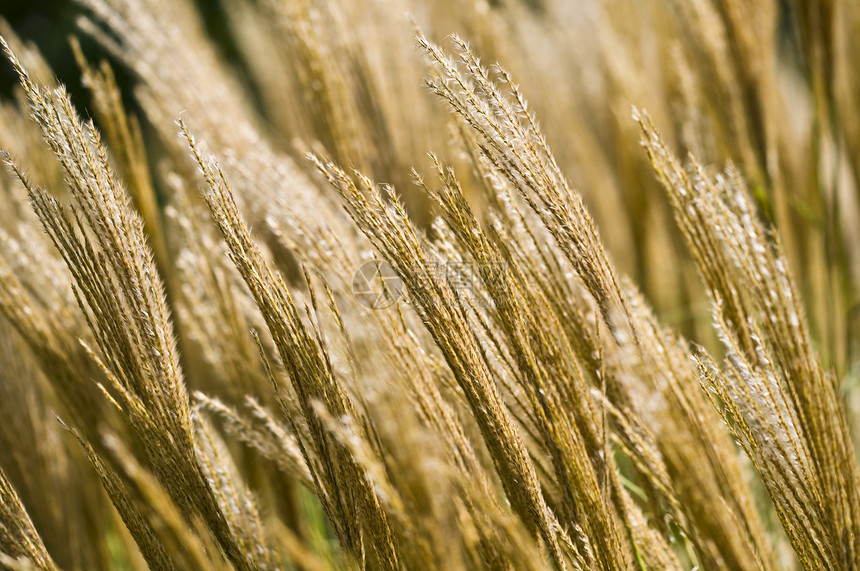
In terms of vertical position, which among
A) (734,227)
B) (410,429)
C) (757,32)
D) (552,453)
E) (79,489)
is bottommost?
(79,489)

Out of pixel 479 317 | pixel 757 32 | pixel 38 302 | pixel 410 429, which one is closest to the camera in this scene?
pixel 410 429

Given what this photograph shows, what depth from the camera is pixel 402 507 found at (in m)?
0.58

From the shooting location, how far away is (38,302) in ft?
3.30

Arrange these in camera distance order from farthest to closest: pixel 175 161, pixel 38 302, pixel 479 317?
pixel 175 161 → pixel 38 302 → pixel 479 317

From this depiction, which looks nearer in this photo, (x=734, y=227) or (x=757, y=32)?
(x=734, y=227)

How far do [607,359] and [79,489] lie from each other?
1.22 metres

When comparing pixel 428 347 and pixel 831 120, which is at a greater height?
pixel 831 120

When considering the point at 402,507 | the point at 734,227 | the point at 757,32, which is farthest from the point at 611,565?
the point at 757,32

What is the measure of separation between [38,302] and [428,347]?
0.69 metres

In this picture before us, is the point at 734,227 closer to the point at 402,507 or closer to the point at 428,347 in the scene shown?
the point at 428,347

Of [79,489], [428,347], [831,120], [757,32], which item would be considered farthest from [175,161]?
[831,120]

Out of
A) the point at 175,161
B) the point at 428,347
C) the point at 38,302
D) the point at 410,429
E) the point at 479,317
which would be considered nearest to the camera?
the point at 410,429

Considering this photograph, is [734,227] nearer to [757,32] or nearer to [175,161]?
[757,32]

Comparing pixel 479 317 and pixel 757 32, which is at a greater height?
pixel 757 32
